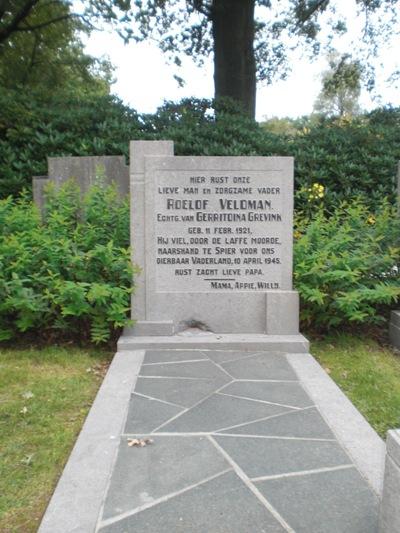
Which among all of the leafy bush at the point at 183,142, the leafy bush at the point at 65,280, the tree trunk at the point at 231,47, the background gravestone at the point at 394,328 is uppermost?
the tree trunk at the point at 231,47

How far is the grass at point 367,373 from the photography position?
12.3ft

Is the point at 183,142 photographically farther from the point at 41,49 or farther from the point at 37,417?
the point at 41,49

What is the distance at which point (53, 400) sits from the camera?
381 cm

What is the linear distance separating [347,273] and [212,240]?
1.31 meters

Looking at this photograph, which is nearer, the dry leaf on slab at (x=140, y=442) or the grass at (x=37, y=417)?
the grass at (x=37, y=417)

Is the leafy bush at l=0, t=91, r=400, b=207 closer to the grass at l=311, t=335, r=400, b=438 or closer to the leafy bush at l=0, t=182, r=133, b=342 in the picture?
the leafy bush at l=0, t=182, r=133, b=342

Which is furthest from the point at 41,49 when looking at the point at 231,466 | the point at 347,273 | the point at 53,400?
the point at 231,466

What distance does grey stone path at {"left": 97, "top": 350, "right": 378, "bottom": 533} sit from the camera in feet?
7.64

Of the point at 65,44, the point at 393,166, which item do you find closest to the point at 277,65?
the point at 65,44

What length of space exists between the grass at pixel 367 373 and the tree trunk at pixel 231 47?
9.77 metres

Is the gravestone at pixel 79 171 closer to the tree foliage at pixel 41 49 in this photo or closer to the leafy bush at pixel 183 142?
the leafy bush at pixel 183 142

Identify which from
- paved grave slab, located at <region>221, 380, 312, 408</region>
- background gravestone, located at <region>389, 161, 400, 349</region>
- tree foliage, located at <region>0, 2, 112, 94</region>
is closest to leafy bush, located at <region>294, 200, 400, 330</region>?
background gravestone, located at <region>389, 161, 400, 349</region>

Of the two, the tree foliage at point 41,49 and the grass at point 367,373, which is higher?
the tree foliage at point 41,49

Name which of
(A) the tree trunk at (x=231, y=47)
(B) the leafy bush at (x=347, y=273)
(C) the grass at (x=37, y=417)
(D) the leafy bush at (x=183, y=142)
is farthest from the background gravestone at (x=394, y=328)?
(A) the tree trunk at (x=231, y=47)
